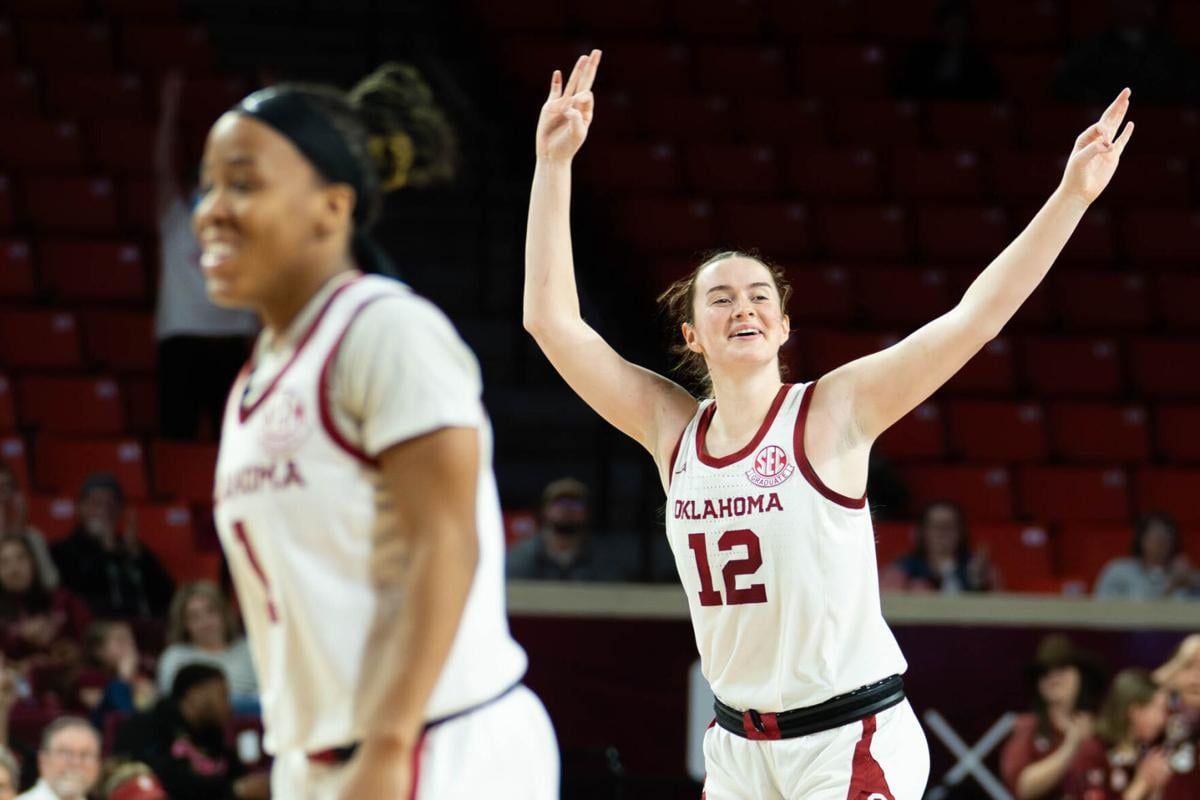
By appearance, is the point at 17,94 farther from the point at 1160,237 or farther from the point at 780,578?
the point at 780,578

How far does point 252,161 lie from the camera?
269 centimetres

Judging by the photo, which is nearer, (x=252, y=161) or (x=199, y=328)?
(x=252, y=161)

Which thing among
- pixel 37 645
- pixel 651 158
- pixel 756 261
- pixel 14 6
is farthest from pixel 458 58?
pixel 756 261

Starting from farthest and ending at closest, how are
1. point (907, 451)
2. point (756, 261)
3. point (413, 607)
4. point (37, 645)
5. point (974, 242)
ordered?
point (974, 242), point (907, 451), point (37, 645), point (756, 261), point (413, 607)

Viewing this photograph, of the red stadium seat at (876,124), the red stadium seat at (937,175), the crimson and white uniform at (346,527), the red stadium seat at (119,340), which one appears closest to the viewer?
the crimson and white uniform at (346,527)

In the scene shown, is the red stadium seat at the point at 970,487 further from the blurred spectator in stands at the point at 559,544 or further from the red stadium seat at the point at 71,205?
the red stadium seat at the point at 71,205

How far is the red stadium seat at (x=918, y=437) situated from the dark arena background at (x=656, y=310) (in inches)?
0.6

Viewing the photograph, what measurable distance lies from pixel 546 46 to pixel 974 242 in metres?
3.09

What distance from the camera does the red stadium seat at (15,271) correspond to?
11062 millimetres

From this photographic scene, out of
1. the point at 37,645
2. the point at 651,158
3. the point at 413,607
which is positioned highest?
the point at 651,158

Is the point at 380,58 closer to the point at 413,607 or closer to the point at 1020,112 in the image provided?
the point at 1020,112

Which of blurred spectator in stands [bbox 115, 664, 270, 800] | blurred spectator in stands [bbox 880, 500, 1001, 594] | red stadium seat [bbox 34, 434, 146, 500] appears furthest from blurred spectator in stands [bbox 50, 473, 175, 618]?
blurred spectator in stands [bbox 880, 500, 1001, 594]

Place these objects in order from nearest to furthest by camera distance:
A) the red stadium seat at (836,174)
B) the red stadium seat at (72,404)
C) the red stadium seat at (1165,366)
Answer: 1. the red stadium seat at (72,404)
2. the red stadium seat at (1165,366)
3. the red stadium seat at (836,174)

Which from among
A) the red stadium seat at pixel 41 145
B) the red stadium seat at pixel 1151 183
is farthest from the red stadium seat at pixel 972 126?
the red stadium seat at pixel 41 145
